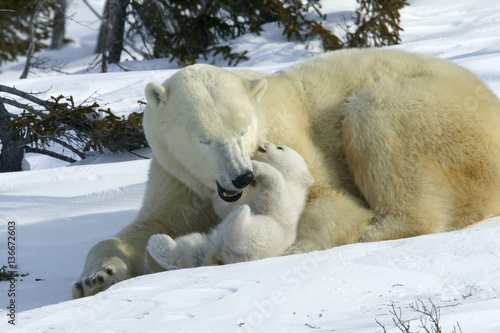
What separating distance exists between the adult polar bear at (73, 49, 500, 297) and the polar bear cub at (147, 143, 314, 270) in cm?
13

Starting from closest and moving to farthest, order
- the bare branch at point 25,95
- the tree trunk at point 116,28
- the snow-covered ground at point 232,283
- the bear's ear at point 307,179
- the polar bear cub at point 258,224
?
the snow-covered ground at point 232,283
the polar bear cub at point 258,224
the bear's ear at point 307,179
the bare branch at point 25,95
the tree trunk at point 116,28

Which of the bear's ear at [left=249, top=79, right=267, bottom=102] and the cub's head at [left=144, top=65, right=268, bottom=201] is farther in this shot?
the bear's ear at [left=249, top=79, right=267, bottom=102]

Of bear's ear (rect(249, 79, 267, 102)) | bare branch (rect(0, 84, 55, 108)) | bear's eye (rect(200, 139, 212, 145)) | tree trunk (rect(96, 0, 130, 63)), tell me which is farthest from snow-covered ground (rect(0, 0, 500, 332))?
tree trunk (rect(96, 0, 130, 63))

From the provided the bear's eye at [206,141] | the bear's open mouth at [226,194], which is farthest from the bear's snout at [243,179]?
the bear's eye at [206,141]

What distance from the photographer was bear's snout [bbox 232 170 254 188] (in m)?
3.10

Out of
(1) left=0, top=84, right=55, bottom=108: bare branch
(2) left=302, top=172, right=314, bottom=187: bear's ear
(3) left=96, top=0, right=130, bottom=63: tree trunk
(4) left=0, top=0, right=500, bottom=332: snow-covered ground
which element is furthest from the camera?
(3) left=96, top=0, right=130, bottom=63: tree trunk

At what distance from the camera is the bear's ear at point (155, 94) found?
3439 mm

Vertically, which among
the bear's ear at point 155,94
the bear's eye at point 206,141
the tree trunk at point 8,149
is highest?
the bear's ear at point 155,94

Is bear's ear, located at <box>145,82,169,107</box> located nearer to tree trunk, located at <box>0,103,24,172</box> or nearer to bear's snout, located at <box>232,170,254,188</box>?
bear's snout, located at <box>232,170,254,188</box>

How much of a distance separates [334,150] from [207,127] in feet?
3.30

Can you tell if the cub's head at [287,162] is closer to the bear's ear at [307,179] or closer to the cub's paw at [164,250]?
the bear's ear at [307,179]

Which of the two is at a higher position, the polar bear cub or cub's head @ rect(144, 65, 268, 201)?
cub's head @ rect(144, 65, 268, 201)

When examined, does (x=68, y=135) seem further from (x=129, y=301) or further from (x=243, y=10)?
(x=243, y=10)

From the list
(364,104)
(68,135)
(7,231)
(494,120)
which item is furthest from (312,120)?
(68,135)
